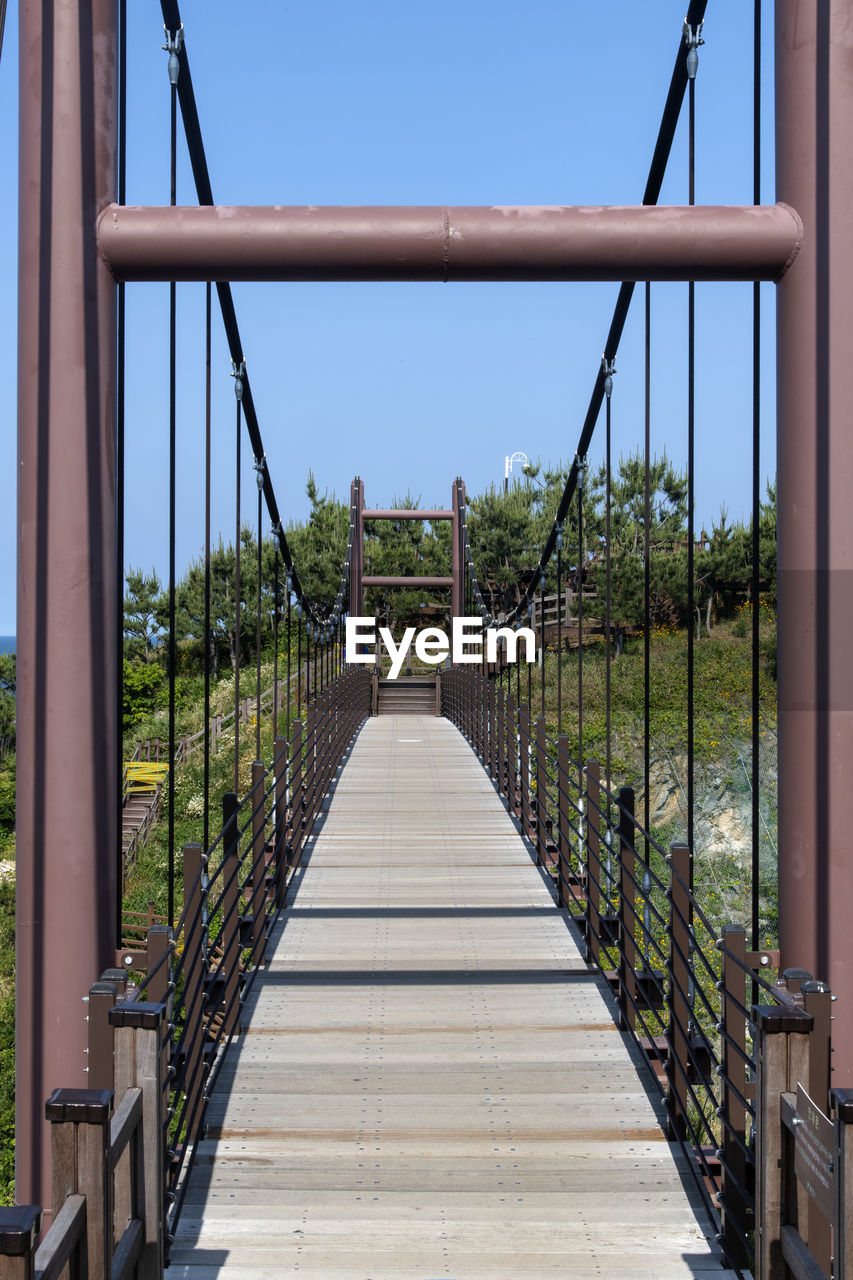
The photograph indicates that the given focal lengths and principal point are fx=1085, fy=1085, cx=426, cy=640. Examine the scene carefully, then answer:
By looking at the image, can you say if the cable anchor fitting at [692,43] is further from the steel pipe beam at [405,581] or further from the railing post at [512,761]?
the steel pipe beam at [405,581]

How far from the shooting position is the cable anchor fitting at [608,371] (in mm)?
6043

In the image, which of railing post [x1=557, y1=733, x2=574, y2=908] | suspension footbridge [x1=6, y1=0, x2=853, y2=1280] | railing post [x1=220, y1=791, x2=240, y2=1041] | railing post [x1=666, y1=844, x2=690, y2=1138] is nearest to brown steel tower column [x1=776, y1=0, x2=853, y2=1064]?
suspension footbridge [x1=6, y1=0, x2=853, y2=1280]

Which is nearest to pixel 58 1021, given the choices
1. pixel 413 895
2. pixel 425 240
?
pixel 425 240

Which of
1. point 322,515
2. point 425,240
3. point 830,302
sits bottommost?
point 830,302

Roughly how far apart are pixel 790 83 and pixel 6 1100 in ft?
45.2

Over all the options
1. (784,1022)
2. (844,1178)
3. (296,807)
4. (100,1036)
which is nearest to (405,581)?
(296,807)

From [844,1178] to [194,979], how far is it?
2412 millimetres

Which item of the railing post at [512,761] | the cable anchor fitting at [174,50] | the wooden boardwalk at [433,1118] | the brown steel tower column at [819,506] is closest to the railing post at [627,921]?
the wooden boardwalk at [433,1118]

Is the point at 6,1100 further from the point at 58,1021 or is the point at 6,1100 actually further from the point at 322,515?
the point at 322,515

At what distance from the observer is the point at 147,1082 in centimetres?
255

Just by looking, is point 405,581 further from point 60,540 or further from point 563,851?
point 60,540

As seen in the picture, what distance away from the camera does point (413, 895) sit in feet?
20.7

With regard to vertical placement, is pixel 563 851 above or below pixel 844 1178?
below

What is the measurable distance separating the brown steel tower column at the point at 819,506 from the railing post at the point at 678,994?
74 cm
